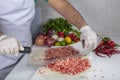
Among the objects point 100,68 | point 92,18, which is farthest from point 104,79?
point 92,18

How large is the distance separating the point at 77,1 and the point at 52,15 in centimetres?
24

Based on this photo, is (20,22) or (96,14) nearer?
(20,22)

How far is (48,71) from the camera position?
140 cm

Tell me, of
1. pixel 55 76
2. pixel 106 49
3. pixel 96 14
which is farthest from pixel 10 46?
pixel 96 14

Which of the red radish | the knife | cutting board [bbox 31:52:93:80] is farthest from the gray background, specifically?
cutting board [bbox 31:52:93:80]

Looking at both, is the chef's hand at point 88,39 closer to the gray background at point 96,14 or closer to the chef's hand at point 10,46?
the chef's hand at point 10,46

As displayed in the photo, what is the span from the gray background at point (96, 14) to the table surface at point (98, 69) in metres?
0.52

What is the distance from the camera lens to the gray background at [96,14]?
2080mm

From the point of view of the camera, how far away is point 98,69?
1451 mm

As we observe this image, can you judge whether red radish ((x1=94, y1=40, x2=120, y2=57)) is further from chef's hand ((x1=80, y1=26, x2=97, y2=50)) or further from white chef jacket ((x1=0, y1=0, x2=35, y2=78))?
white chef jacket ((x1=0, y1=0, x2=35, y2=78))

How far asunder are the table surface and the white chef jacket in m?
0.09

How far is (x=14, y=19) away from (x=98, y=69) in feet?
1.90

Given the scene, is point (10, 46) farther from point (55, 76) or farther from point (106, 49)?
point (106, 49)

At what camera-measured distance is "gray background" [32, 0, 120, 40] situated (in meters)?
2.08
